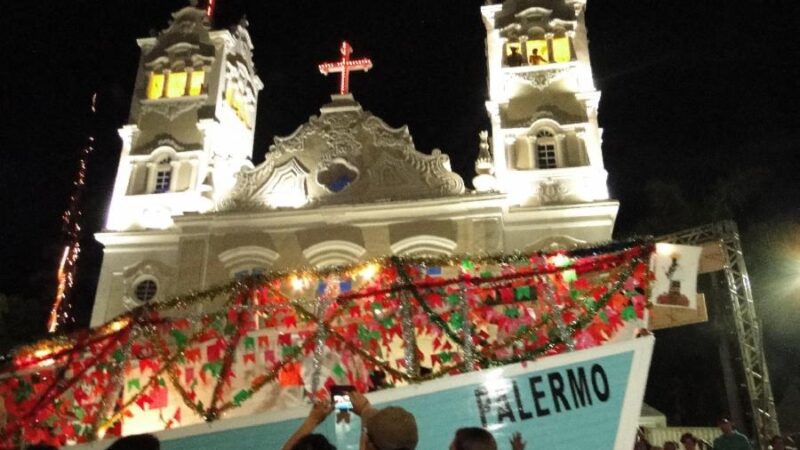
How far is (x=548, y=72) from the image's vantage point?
20312 mm

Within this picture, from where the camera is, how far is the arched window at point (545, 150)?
757 inches

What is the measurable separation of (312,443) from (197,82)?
20.1m

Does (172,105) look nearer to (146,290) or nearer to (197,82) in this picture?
(197,82)

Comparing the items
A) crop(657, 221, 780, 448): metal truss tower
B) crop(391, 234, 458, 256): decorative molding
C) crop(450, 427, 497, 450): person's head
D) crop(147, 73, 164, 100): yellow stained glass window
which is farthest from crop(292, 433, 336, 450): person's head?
crop(147, 73, 164, 100): yellow stained glass window

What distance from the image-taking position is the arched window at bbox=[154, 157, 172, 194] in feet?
67.0

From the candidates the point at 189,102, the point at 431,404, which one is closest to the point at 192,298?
the point at 431,404

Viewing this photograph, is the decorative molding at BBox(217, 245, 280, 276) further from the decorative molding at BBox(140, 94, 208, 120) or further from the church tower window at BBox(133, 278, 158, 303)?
the decorative molding at BBox(140, 94, 208, 120)

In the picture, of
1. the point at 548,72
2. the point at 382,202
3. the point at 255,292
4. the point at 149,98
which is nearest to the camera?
the point at 255,292

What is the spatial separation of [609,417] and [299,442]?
153 inches

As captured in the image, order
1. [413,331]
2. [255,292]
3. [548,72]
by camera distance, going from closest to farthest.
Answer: [413,331], [255,292], [548,72]

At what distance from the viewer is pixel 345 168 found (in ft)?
63.5

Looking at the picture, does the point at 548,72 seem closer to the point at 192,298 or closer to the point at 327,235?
the point at 327,235

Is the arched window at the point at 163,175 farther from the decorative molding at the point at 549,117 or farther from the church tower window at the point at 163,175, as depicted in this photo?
the decorative molding at the point at 549,117

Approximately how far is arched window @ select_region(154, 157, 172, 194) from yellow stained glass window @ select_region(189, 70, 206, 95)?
2565mm
